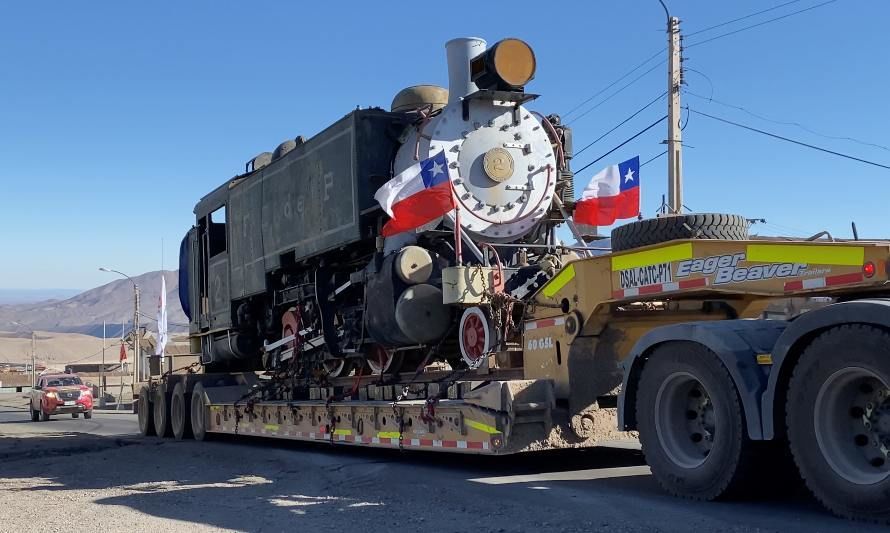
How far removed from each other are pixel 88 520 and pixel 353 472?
2.86 meters

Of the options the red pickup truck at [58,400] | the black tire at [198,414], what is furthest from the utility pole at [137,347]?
the black tire at [198,414]

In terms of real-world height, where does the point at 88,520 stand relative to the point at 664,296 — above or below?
below

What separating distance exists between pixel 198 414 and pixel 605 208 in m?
7.67

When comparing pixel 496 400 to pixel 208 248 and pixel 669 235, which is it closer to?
pixel 669 235

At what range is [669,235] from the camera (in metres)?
6.97

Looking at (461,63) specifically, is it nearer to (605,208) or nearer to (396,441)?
(605,208)

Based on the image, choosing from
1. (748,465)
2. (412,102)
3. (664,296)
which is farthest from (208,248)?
(748,465)

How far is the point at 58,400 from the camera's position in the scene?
Answer: 28.4 m

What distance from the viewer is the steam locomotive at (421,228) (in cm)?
944

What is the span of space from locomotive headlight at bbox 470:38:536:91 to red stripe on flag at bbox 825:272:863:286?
4.77 m

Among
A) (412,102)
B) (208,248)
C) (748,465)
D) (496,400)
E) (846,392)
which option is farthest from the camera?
(208,248)

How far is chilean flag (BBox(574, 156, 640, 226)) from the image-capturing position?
10.8 meters

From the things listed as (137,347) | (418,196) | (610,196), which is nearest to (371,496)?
(418,196)

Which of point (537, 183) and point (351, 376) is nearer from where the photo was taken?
point (537, 183)
